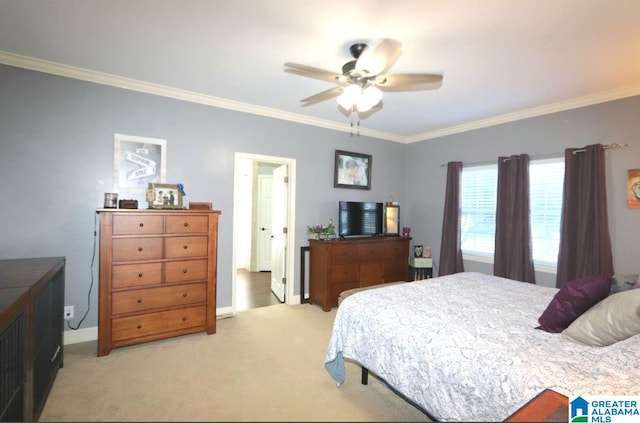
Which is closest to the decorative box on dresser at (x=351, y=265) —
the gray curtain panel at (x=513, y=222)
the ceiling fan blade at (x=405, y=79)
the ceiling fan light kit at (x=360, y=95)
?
the gray curtain panel at (x=513, y=222)

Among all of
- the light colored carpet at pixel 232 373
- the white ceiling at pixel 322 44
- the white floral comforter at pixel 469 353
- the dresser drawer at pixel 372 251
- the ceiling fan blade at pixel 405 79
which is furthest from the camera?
the dresser drawer at pixel 372 251

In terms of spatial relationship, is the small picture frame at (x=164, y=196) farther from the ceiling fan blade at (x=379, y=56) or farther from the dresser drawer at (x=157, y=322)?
the ceiling fan blade at (x=379, y=56)

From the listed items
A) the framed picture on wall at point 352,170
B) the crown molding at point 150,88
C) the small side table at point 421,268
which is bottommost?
the small side table at point 421,268

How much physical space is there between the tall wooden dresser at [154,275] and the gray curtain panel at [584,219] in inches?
144

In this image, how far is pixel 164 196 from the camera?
2969 mm

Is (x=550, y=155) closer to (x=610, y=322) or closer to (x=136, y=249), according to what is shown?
(x=610, y=322)

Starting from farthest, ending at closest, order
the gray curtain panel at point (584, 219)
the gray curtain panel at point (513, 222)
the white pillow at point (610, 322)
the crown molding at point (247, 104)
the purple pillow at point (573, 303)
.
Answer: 1. the gray curtain panel at point (513, 222)
2. the gray curtain panel at point (584, 219)
3. the crown molding at point (247, 104)
4. the purple pillow at point (573, 303)
5. the white pillow at point (610, 322)

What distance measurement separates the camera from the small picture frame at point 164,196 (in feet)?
9.54

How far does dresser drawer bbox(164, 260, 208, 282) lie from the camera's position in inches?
111

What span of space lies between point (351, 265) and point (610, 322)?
268cm

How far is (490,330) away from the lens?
1.65 m

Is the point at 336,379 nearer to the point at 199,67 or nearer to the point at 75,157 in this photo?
the point at 199,67

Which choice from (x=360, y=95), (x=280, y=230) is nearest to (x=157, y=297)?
(x=280, y=230)

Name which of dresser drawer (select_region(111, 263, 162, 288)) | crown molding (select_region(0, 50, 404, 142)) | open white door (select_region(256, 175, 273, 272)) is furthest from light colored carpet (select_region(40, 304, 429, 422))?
crown molding (select_region(0, 50, 404, 142))
